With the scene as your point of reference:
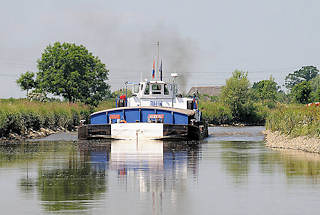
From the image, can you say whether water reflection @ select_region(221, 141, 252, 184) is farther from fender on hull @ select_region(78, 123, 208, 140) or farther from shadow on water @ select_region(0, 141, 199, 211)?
fender on hull @ select_region(78, 123, 208, 140)

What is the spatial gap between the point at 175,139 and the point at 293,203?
22.7m

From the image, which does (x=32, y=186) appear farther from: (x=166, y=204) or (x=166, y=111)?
(x=166, y=111)

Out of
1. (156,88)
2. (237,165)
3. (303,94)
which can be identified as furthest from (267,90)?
(237,165)

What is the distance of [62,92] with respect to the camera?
296 ft

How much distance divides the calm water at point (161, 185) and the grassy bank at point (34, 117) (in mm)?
14731

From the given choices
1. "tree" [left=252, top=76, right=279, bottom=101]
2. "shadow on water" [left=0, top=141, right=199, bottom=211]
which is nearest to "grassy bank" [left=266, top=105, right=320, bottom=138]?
"shadow on water" [left=0, top=141, right=199, bottom=211]

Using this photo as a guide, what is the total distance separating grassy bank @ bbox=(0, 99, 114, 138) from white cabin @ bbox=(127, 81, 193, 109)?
654 cm

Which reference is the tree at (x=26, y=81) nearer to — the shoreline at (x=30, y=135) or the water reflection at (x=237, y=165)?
the shoreline at (x=30, y=135)

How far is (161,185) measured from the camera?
14.5 metres

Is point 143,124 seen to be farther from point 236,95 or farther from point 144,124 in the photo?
point 236,95

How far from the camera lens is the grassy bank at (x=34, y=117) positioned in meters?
37.3

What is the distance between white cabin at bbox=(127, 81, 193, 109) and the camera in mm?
42312

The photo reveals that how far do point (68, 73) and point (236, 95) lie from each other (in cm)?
2624

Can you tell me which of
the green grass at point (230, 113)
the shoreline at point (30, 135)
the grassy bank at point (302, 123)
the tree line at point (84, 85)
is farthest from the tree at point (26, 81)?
the grassy bank at point (302, 123)
